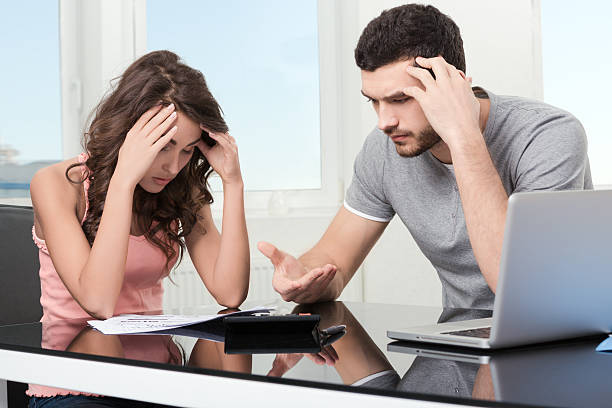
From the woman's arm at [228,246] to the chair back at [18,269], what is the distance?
0.39m

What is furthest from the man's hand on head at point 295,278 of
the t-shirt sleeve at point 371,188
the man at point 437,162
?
the t-shirt sleeve at point 371,188

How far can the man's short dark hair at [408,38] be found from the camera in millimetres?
1573

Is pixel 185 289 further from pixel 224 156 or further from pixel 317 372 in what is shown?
pixel 317 372

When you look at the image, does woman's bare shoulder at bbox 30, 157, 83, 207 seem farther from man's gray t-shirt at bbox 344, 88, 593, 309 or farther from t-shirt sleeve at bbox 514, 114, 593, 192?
t-shirt sleeve at bbox 514, 114, 593, 192

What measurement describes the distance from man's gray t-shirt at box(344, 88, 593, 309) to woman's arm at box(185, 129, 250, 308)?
357 millimetres

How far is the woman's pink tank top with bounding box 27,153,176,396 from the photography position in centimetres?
159

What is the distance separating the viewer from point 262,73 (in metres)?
3.30

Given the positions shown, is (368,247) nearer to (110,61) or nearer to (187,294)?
(187,294)

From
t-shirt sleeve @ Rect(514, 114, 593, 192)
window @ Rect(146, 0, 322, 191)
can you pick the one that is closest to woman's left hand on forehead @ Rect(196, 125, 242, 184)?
t-shirt sleeve @ Rect(514, 114, 593, 192)

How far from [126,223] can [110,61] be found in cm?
146

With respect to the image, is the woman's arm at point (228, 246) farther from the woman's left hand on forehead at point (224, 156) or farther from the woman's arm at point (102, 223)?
the woman's arm at point (102, 223)

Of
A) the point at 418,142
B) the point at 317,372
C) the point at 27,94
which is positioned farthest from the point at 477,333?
the point at 27,94

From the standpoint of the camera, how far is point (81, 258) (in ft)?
4.76

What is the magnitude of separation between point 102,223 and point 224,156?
374 millimetres
